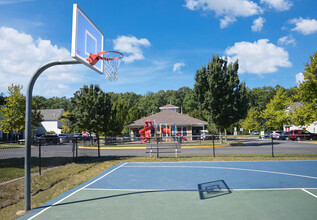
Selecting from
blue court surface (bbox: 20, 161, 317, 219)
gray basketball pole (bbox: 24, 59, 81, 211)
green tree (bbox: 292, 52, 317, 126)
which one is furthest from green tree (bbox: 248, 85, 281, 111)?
gray basketball pole (bbox: 24, 59, 81, 211)

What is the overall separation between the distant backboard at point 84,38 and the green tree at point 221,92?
19620 millimetres

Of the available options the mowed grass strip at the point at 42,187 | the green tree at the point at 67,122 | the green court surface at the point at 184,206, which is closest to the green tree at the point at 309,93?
the green court surface at the point at 184,206

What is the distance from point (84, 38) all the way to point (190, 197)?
6825mm

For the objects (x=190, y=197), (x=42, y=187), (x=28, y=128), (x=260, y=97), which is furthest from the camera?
(x=260, y=97)

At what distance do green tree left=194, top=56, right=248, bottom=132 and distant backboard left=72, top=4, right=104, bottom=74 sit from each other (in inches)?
772

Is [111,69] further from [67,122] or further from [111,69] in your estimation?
[67,122]

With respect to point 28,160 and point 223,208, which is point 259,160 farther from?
point 28,160

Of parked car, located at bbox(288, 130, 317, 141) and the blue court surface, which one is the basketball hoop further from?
parked car, located at bbox(288, 130, 317, 141)

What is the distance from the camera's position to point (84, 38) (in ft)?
28.9

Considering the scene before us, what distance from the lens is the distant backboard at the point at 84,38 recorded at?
7776 mm

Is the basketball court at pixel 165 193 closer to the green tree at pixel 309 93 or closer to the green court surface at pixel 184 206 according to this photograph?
the green court surface at pixel 184 206

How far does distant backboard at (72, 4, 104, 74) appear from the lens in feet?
25.5

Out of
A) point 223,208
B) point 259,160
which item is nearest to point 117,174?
point 223,208

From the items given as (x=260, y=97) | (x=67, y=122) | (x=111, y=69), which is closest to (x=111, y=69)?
(x=111, y=69)
